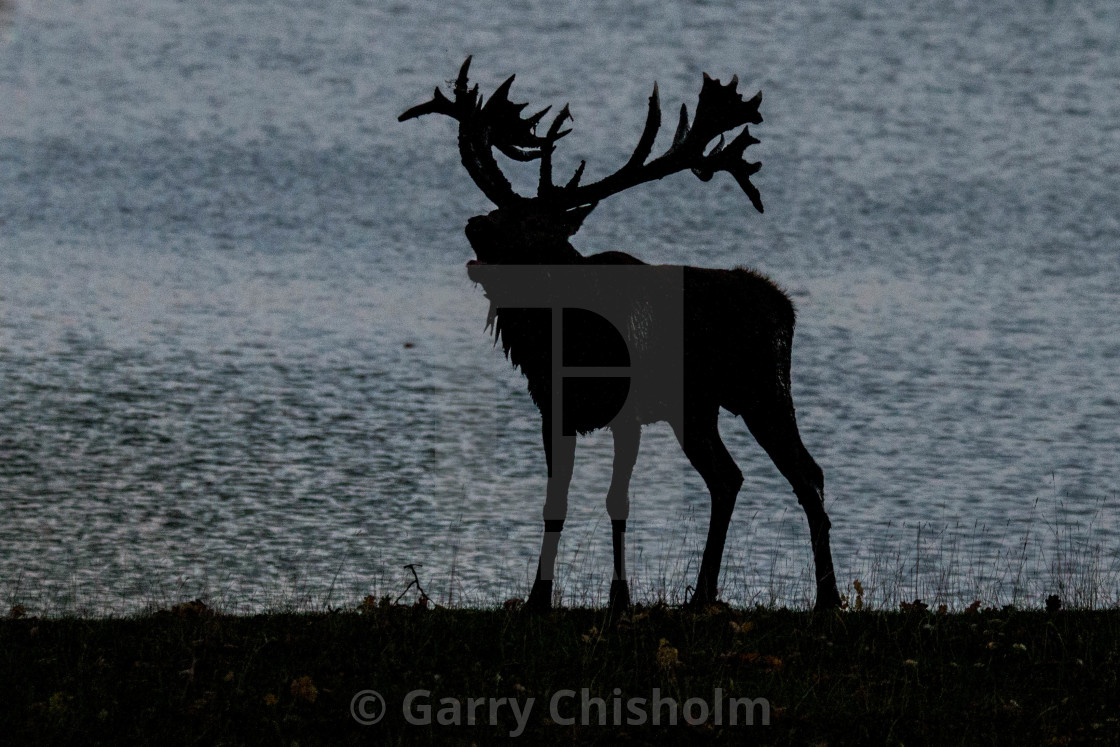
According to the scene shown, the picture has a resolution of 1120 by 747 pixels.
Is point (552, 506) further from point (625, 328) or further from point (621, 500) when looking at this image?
point (625, 328)

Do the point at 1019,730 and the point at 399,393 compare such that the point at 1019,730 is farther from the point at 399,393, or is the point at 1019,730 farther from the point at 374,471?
the point at 399,393

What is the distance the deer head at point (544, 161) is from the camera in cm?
967

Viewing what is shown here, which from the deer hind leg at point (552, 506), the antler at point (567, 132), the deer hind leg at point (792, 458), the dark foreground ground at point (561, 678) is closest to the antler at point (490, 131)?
the antler at point (567, 132)

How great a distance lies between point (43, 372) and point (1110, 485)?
1223cm

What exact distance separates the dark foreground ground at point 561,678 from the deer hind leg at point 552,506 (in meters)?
0.17

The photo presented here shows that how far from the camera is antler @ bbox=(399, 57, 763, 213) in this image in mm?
9969

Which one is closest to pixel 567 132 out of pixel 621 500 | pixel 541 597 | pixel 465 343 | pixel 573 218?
pixel 573 218

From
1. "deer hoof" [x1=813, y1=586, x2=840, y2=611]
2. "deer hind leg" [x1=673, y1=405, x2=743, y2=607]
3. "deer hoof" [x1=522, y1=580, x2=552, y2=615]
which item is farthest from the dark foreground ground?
"deer hind leg" [x1=673, y1=405, x2=743, y2=607]

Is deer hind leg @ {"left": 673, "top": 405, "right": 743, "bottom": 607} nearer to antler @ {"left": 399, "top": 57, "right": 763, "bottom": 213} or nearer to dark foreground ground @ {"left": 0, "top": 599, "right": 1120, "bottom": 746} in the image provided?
dark foreground ground @ {"left": 0, "top": 599, "right": 1120, "bottom": 746}

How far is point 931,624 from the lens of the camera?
31.4 feet

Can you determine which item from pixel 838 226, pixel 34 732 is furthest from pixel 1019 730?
pixel 838 226

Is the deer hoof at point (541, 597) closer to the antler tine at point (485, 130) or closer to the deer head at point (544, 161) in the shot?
the deer head at point (544, 161)

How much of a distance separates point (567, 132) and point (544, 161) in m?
0.26

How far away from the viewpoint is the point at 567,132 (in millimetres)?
10039
